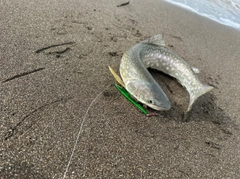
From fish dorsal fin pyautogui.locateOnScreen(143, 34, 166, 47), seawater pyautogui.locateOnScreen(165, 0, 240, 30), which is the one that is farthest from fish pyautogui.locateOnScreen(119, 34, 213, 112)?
seawater pyautogui.locateOnScreen(165, 0, 240, 30)

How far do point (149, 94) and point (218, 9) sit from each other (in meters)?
6.40

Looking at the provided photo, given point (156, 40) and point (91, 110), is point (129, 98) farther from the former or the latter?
A: point (156, 40)

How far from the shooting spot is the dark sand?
2.46 m

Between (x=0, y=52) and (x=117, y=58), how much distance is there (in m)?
1.76

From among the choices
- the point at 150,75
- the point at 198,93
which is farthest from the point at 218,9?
the point at 150,75

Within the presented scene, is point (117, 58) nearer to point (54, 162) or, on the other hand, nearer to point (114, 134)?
point (114, 134)

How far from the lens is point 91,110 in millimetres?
3057

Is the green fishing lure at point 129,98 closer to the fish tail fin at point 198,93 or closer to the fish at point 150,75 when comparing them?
the fish at point 150,75

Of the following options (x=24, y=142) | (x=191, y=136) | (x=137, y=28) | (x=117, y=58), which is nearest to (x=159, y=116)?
(x=191, y=136)

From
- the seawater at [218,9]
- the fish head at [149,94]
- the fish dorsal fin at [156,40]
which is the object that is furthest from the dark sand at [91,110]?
the seawater at [218,9]

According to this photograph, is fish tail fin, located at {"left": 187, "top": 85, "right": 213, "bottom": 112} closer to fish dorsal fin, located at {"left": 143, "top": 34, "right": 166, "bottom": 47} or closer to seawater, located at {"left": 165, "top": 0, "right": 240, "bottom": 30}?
fish dorsal fin, located at {"left": 143, "top": 34, "right": 166, "bottom": 47}

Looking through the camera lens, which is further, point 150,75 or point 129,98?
point 150,75

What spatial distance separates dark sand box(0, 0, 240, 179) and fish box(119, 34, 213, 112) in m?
0.16

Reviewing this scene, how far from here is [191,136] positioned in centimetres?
316
